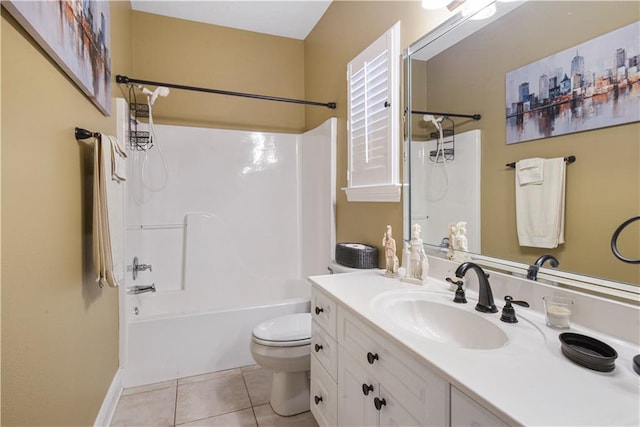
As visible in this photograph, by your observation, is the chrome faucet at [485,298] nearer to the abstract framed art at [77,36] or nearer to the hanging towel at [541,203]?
the hanging towel at [541,203]

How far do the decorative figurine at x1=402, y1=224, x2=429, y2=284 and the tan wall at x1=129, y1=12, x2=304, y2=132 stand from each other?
6.52 ft

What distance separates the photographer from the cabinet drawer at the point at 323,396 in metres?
1.31

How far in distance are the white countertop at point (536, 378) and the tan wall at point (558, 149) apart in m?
0.24

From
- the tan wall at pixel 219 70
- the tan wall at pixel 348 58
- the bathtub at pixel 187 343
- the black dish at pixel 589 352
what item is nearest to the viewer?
the black dish at pixel 589 352

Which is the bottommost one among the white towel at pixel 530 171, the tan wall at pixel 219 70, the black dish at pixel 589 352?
the black dish at pixel 589 352

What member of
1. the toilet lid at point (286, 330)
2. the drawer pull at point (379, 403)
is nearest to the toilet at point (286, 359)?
the toilet lid at point (286, 330)

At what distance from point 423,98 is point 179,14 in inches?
89.6

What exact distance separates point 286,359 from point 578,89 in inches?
65.0

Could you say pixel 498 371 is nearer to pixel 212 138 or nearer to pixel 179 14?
pixel 212 138

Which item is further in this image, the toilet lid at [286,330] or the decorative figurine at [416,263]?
the toilet lid at [286,330]

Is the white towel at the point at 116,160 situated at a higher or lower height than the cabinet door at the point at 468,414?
higher

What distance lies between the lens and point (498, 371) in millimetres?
692

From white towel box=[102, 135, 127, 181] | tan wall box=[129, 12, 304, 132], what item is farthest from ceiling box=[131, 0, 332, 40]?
white towel box=[102, 135, 127, 181]

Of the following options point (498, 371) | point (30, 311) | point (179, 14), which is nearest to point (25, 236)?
point (30, 311)
